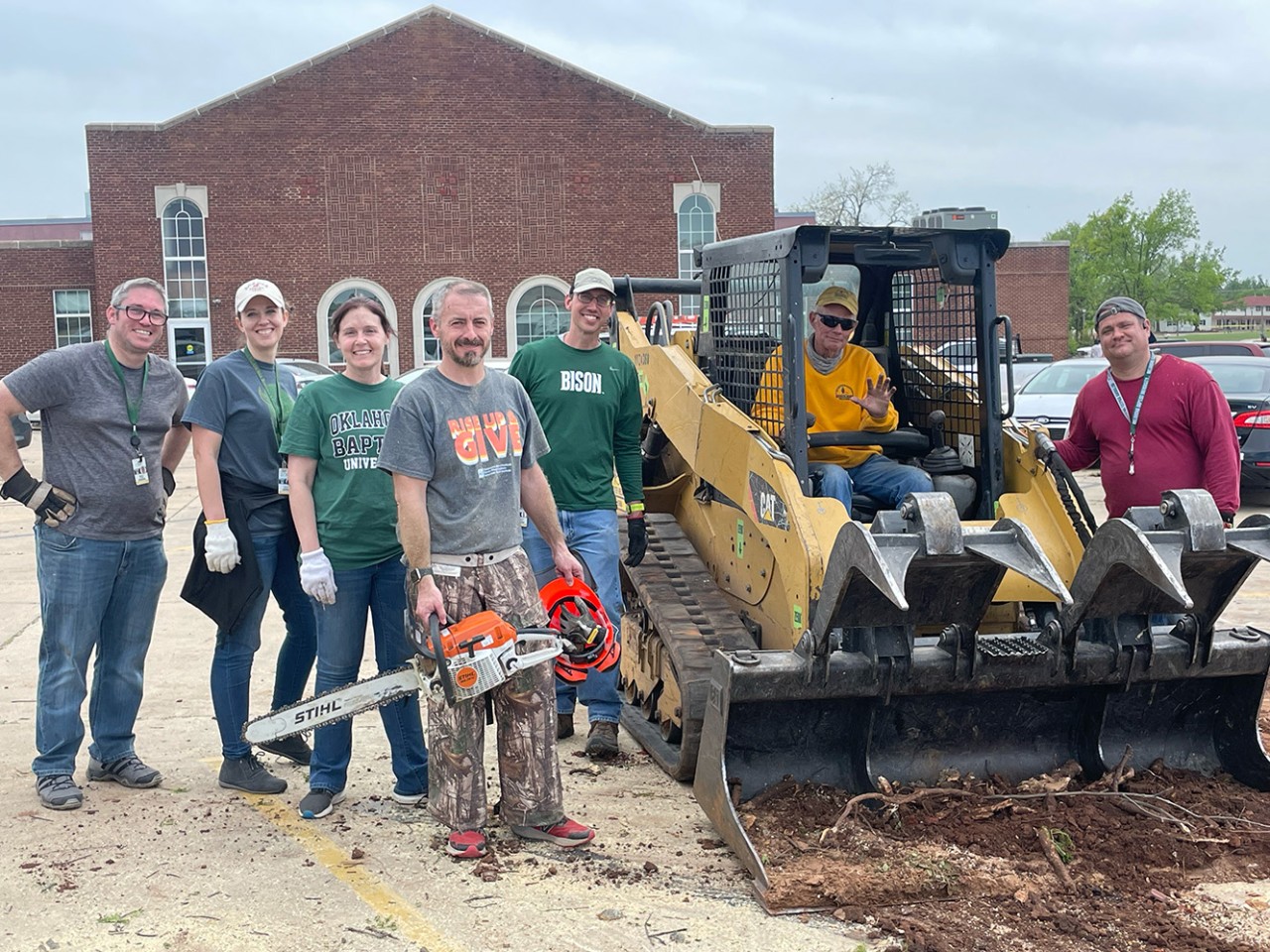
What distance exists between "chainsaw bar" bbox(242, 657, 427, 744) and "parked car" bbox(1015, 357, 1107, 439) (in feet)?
44.6

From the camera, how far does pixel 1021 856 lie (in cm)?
458

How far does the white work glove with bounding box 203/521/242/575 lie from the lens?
203 inches

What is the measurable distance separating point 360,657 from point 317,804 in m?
0.60

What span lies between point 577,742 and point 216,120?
31.9 metres

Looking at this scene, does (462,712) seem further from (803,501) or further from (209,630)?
(209,630)

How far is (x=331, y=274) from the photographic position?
34.8 m

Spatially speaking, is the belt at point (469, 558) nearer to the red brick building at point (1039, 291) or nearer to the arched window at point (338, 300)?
the arched window at point (338, 300)

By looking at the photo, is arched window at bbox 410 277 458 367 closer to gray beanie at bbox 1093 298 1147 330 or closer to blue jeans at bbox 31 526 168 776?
blue jeans at bbox 31 526 168 776

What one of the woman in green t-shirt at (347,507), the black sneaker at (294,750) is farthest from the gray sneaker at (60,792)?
the woman in green t-shirt at (347,507)

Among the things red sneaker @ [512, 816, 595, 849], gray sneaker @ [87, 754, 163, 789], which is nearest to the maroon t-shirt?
red sneaker @ [512, 816, 595, 849]

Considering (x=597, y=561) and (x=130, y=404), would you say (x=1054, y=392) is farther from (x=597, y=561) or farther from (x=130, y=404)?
(x=130, y=404)

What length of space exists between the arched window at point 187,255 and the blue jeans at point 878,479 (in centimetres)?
3146

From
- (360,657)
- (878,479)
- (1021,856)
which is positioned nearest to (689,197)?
(878,479)

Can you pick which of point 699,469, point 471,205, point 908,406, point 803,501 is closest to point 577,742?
point 699,469
